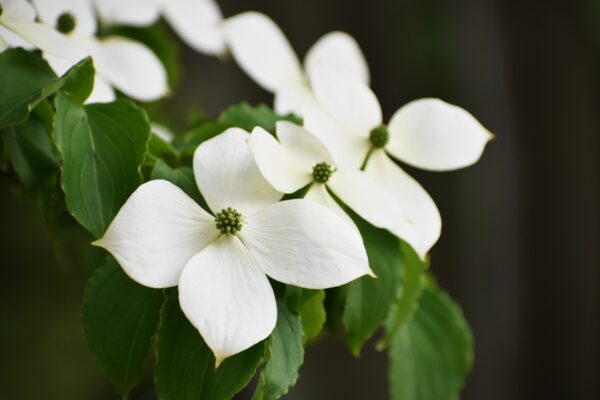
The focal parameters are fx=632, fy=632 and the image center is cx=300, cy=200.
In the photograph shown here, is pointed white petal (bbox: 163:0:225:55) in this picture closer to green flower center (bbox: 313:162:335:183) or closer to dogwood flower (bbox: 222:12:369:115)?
dogwood flower (bbox: 222:12:369:115)

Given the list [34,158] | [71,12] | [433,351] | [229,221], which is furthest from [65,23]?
[433,351]

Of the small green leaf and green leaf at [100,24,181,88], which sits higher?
green leaf at [100,24,181,88]

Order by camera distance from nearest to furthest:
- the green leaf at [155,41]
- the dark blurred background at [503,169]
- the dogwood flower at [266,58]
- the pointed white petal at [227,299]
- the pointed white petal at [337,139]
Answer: the pointed white petal at [227,299]
the pointed white petal at [337,139]
the dogwood flower at [266,58]
the green leaf at [155,41]
the dark blurred background at [503,169]

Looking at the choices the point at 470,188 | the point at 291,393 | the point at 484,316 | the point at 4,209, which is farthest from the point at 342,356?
the point at 4,209

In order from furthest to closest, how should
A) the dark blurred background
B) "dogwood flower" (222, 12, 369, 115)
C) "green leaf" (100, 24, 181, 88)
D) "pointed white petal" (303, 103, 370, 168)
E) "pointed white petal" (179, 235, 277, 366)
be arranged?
the dark blurred background → "green leaf" (100, 24, 181, 88) → "dogwood flower" (222, 12, 369, 115) → "pointed white petal" (303, 103, 370, 168) → "pointed white petal" (179, 235, 277, 366)

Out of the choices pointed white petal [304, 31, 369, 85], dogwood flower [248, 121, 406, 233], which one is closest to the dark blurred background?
pointed white petal [304, 31, 369, 85]

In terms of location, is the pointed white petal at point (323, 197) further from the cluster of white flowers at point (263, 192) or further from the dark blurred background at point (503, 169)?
the dark blurred background at point (503, 169)

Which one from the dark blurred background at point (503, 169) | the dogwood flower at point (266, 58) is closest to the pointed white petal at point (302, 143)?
the dogwood flower at point (266, 58)
